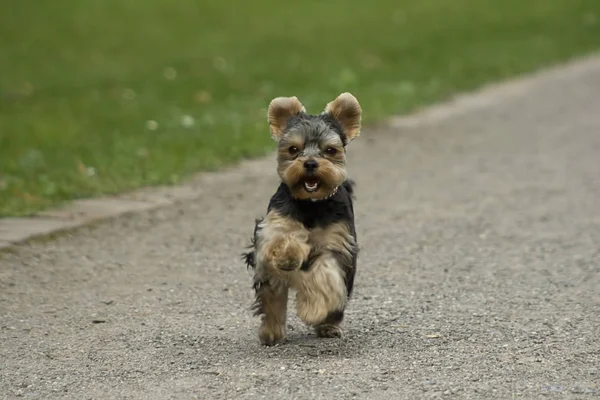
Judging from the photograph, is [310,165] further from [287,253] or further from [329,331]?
[329,331]

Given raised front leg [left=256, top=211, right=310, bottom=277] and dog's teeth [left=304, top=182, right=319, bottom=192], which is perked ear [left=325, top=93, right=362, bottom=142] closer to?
dog's teeth [left=304, top=182, right=319, bottom=192]

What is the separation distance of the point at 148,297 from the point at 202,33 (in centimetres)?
1851

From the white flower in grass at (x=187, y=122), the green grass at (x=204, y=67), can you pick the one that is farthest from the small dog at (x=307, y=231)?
the white flower in grass at (x=187, y=122)

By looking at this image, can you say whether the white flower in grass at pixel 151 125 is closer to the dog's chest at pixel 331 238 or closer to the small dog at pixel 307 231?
the small dog at pixel 307 231

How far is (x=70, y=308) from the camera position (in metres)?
8.25

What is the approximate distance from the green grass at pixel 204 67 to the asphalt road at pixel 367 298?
1.41 meters

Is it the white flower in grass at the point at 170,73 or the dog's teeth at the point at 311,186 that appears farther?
the white flower in grass at the point at 170,73

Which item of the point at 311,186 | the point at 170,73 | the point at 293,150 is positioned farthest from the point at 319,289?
the point at 170,73

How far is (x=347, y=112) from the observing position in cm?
711

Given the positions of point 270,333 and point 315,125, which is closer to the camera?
point 315,125

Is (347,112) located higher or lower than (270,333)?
higher

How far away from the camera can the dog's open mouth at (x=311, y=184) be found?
6.63 m

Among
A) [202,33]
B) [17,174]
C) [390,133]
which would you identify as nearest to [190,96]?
[390,133]

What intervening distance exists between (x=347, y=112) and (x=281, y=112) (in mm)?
362
